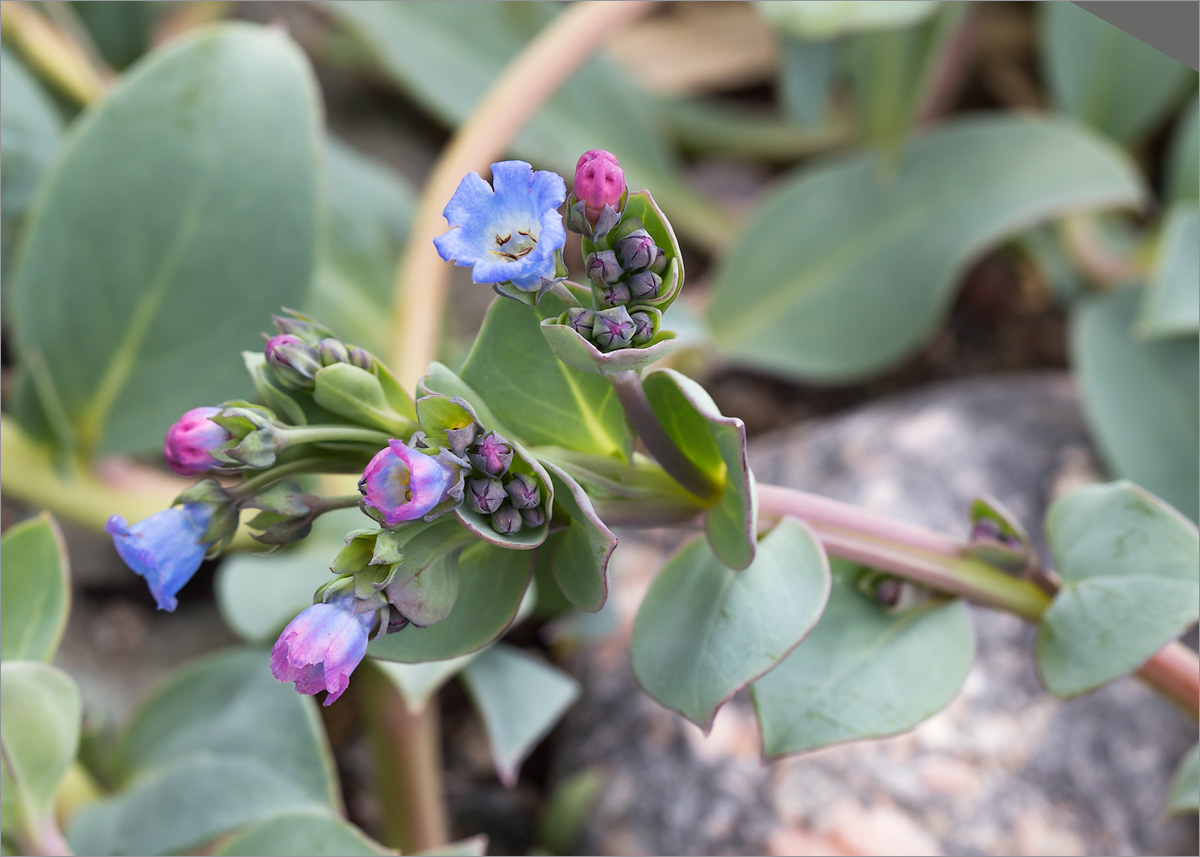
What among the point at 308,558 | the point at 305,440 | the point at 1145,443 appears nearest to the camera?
the point at 305,440

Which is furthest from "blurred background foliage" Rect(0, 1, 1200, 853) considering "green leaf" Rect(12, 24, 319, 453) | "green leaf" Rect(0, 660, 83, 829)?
"green leaf" Rect(0, 660, 83, 829)

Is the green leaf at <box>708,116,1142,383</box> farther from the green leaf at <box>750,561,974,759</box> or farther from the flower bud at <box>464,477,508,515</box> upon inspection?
the flower bud at <box>464,477,508,515</box>

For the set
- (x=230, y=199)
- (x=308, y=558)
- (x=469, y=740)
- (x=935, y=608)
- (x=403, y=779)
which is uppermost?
(x=230, y=199)

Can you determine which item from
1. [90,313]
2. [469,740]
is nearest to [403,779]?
[469,740]

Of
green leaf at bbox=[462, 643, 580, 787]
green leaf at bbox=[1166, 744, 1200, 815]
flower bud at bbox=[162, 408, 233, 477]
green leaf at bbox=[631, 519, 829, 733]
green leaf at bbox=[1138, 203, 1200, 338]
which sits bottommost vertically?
green leaf at bbox=[462, 643, 580, 787]

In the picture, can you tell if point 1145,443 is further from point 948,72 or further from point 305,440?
point 305,440

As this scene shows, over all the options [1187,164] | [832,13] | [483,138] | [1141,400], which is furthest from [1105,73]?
[483,138]
